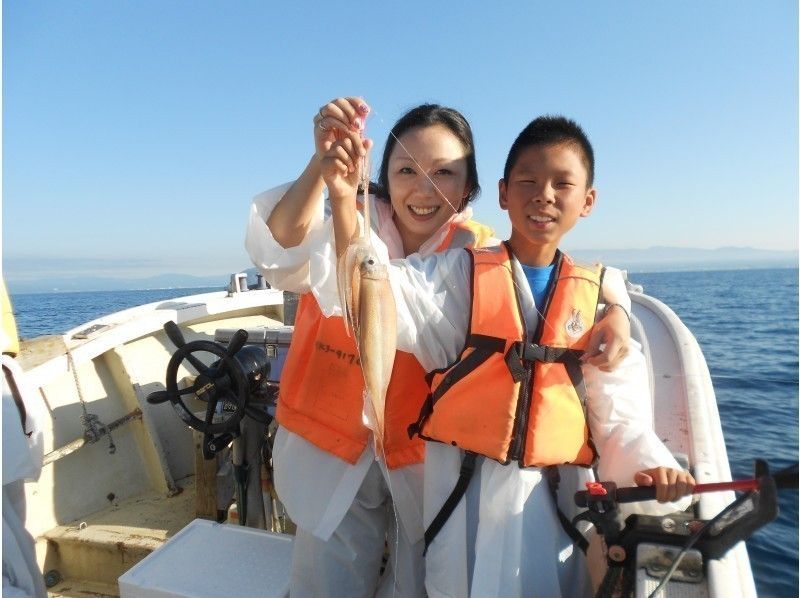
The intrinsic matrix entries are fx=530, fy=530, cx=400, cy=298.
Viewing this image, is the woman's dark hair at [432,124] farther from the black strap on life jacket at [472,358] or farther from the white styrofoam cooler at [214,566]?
the white styrofoam cooler at [214,566]

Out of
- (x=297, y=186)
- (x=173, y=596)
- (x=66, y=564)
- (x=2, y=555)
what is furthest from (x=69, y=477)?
(x=297, y=186)

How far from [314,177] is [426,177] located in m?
0.57

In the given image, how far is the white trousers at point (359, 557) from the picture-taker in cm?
239

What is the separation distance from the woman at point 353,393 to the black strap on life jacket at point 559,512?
1.71 feet

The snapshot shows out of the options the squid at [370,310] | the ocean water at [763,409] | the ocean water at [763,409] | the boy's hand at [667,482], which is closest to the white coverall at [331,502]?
the squid at [370,310]

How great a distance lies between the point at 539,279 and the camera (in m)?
2.47

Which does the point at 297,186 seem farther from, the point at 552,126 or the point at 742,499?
the point at 742,499

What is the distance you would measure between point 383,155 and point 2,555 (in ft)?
9.34

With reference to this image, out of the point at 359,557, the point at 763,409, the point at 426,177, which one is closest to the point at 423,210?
the point at 426,177

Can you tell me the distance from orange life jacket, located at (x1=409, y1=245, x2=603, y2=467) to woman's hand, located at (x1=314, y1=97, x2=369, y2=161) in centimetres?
81

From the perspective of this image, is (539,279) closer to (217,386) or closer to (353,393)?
(353,393)

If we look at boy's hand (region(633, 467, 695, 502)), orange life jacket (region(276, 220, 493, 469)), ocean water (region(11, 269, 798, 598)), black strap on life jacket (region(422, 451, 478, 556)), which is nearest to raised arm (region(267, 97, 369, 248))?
orange life jacket (region(276, 220, 493, 469))

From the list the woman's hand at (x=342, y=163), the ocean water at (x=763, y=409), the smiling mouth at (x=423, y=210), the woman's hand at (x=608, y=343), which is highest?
the woman's hand at (x=342, y=163)

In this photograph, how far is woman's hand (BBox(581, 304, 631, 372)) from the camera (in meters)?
2.16
